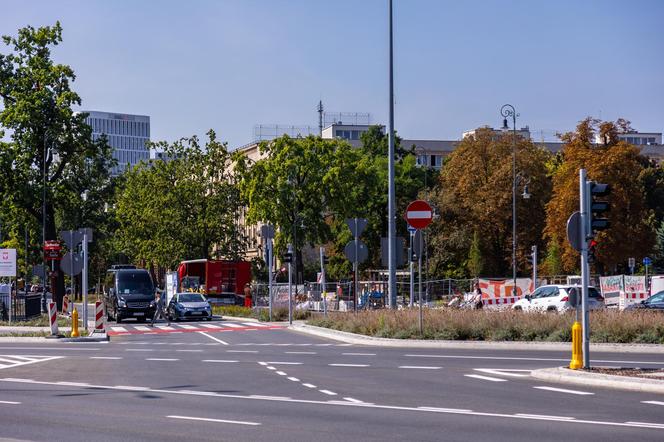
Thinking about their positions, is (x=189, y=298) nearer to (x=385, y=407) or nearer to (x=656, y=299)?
(x=656, y=299)

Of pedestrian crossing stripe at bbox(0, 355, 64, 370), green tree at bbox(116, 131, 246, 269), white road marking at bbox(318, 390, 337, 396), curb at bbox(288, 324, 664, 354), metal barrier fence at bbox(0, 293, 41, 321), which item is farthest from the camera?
green tree at bbox(116, 131, 246, 269)

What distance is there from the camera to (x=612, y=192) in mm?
72812

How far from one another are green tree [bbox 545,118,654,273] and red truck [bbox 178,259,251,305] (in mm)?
22220

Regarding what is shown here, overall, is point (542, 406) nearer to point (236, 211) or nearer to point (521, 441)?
point (521, 441)

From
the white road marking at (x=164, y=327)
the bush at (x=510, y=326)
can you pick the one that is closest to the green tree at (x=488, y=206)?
the white road marking at (x=164, y=327)

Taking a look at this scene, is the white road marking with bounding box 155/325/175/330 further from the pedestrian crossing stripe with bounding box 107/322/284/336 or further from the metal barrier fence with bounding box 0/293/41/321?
the metal barrier fence with bounding box 0/293/41/321

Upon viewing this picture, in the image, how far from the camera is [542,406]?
14.0 meters

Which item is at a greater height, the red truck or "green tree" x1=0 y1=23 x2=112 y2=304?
"green tree" x1=0 y1=23 x2=112 y2=304

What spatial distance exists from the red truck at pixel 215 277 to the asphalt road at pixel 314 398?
1638 inches

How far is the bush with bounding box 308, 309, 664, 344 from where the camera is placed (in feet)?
84.4

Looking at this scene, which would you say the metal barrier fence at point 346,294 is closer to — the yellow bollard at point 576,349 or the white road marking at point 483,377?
the white road marking at point 483,377

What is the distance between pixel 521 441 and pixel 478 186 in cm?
7630

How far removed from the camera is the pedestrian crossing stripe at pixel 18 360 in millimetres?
23005

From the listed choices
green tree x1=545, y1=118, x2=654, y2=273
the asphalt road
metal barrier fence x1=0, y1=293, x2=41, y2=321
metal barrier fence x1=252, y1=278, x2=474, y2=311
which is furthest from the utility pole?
green tree x1=545, y1=118, x2=654, y2=273
